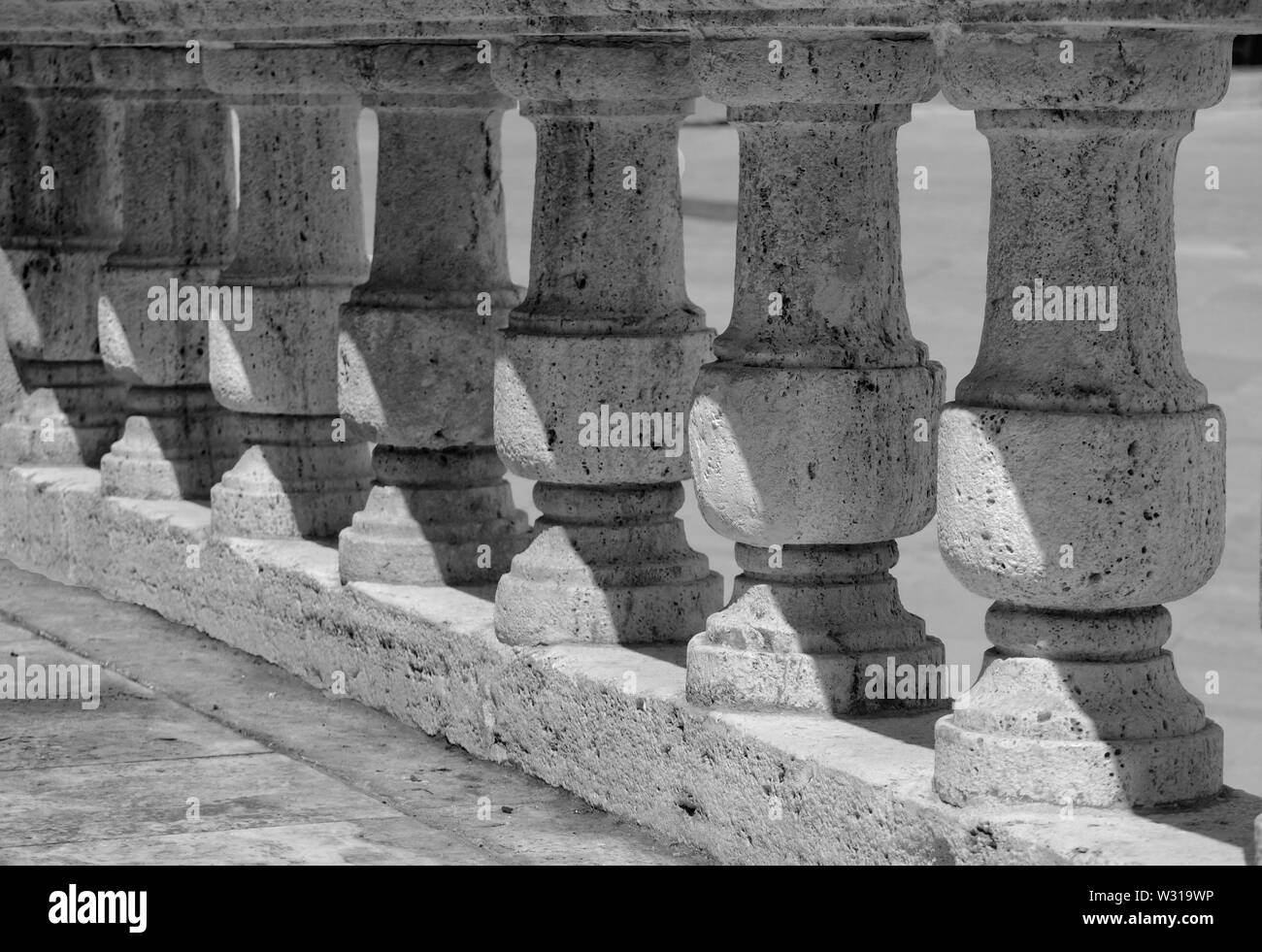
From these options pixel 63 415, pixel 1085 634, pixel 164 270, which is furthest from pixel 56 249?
pixel 1085 634

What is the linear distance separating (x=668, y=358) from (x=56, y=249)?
10.7 ft

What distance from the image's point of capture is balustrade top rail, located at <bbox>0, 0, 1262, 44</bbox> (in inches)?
148

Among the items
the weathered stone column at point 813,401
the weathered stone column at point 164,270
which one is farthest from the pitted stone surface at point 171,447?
the weathered stone column at point 813,401

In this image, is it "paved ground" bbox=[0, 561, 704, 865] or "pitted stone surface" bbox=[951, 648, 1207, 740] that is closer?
"pitted stone surface" bbox=[951, 648, 1207, 740]

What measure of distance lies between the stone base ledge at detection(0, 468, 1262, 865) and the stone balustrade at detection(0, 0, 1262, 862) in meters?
0.09

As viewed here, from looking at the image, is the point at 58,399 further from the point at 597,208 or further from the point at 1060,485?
the point at 1060,485

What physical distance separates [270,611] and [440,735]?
3.22 feet

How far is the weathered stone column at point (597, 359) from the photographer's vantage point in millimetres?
5301

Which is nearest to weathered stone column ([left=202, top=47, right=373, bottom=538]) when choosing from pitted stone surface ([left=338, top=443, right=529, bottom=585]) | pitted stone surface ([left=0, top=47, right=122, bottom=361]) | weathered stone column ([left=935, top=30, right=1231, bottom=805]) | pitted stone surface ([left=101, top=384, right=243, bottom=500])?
pitted stone surface ([left=338, top=443, right=529, bottom=585])

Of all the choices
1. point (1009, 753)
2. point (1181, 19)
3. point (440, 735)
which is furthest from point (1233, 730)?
point (1181, 19)

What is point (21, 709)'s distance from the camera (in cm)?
598

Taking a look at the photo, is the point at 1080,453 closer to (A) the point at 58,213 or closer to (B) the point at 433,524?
(B) the point at 433,524

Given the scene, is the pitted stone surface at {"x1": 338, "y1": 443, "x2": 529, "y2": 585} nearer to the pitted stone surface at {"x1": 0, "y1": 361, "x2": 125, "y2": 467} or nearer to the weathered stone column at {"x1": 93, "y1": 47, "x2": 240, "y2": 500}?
the weathered stone column at {"x1": 93, "y1": 47, "x2": 240, "y2": 500}

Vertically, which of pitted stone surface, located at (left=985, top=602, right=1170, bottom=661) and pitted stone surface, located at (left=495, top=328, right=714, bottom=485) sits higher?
pitted stone surface, located at (left=495, top=328, right=714, bottom=485)
